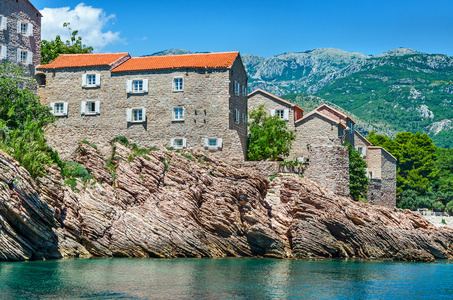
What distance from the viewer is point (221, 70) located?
60.4 meters

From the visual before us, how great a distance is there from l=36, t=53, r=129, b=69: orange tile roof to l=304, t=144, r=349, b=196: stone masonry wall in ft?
85.4

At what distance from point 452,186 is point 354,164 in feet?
146

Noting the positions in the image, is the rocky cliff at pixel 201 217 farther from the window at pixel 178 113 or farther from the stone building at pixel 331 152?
the window at pixel 178 113

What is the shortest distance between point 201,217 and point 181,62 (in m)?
18.9

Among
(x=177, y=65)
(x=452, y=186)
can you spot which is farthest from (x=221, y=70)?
(x=452, y=186)

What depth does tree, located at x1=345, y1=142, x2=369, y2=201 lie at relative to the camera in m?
64.4

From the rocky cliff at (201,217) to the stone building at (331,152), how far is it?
2.69 metres

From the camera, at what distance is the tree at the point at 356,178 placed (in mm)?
64375

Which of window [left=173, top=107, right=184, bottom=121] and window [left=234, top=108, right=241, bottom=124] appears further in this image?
window [left=234, top=108, right=241, bottom=124]

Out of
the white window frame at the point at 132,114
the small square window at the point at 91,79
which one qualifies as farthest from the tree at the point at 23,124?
the white window frame at the point at 132,114

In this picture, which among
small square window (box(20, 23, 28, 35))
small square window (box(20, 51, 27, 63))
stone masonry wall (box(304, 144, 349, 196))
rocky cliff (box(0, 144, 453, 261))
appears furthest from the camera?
small square window (box(20, 23, 28, 35))

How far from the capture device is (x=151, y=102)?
61594mm

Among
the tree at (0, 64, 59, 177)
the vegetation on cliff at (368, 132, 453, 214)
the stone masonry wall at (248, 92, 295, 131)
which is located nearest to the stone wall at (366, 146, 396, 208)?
the stone masonry wall at (248, 92, 295, 131)

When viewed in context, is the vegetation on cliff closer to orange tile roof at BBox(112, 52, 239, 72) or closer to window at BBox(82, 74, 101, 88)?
orange tile roof at BBox(112, 52, 239, 72)
